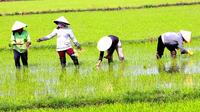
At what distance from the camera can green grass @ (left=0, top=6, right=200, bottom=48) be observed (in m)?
13.9

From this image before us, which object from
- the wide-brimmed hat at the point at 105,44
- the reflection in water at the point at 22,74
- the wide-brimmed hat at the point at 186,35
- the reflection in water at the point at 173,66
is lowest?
the reflection in water at the point at 22,74

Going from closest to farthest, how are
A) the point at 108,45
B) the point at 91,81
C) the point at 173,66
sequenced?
1. the point at 91,81
2. the point at 173,66
3. the point at 108,45

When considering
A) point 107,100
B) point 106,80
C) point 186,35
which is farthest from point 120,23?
point 107,100

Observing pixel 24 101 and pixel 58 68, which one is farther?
pixel 58 68

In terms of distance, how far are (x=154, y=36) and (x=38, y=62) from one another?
3835 millimetres

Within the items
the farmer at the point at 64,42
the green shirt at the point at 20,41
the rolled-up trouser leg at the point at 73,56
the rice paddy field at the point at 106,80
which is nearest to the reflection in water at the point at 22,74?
the rice paddy field at the point at 106,80

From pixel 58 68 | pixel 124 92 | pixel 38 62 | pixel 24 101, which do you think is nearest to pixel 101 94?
pixel 124 92

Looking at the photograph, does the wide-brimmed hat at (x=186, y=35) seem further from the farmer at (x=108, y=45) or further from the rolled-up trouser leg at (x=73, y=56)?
the rolled-up trouser leg at (x=73, y=56)

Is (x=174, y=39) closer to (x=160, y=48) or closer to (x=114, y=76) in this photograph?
(x=160, y=48)

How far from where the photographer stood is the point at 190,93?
6.53 m

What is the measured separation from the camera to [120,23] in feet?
54.1

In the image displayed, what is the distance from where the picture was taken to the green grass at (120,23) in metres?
13.9

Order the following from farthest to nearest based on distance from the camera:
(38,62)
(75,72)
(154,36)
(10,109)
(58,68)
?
(154,36), (38,62), (58,68), (75,72), (10,109)

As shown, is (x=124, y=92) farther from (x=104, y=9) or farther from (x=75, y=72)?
(x=104, y=9)
